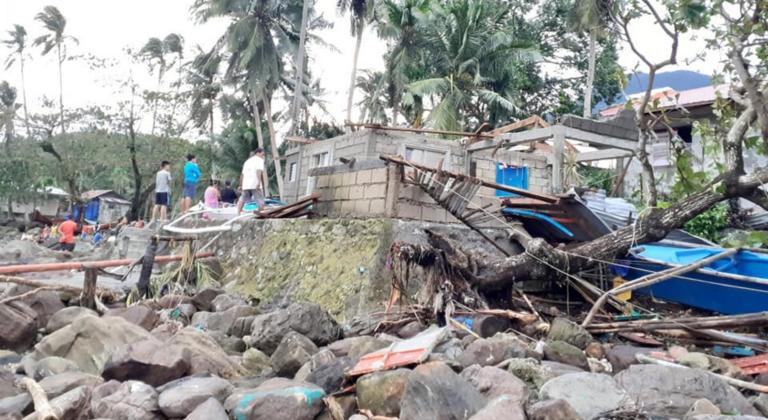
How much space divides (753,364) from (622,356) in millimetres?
1183

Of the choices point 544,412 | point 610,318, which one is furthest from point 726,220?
point 544,412

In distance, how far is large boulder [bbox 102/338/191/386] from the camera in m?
5.03

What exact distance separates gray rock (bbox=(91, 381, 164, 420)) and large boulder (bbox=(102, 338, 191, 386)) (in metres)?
0.38

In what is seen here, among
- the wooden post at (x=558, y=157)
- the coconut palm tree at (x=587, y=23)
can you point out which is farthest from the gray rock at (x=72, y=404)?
the coconut palm tree at (x=587, y=23)

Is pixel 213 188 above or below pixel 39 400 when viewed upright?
above

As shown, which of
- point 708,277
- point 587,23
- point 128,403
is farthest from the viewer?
point 587,23

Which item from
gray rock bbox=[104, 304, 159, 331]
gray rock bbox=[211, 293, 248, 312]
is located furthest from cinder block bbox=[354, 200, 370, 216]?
gray rock bbox=[104, 304, 159, 331]

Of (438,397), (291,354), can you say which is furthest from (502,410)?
(291,354)

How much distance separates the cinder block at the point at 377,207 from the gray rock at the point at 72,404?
3.95 m

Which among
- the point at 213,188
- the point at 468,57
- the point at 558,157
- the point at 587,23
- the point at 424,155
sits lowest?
the point at 213,188

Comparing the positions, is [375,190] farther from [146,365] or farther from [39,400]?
[39,400]

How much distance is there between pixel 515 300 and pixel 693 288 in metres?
2.20

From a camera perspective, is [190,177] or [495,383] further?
[190,177]

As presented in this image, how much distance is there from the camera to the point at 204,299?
→ 818cm
